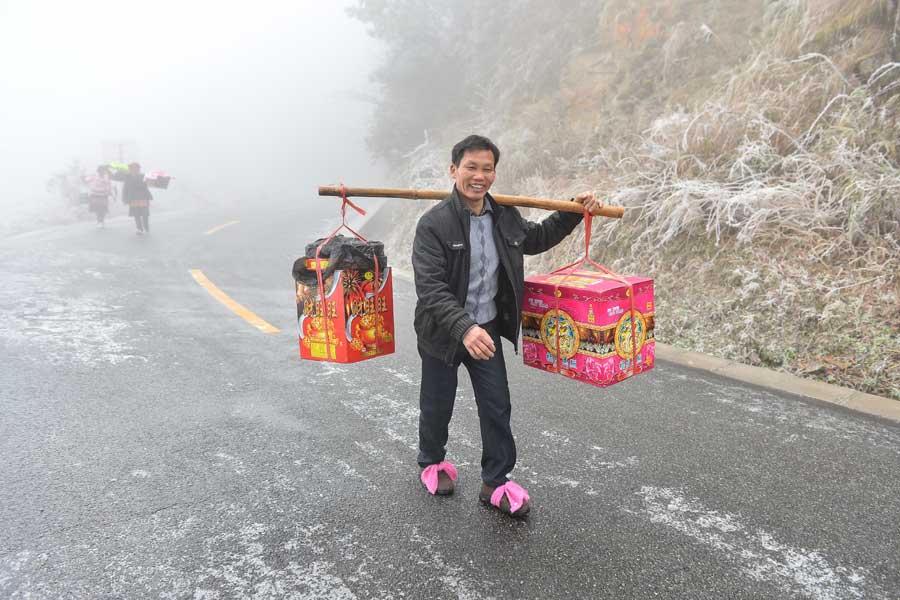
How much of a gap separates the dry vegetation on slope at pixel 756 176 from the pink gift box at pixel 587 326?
257 cm

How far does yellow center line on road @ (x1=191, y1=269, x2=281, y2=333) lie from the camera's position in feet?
20.4

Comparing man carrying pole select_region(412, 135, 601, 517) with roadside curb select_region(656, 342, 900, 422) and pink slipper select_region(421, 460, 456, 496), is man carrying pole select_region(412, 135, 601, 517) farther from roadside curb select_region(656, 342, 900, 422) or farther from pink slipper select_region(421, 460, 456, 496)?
roadside curb select_region(656, 342, 900, 422)

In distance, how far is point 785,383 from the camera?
445 cm

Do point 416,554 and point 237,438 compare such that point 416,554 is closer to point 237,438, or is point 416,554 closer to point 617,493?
point 617,493

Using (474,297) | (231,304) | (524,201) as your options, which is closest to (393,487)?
(474,297)

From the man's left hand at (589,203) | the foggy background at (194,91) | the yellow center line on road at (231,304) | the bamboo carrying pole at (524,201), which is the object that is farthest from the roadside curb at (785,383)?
the foggy background at (194,91)

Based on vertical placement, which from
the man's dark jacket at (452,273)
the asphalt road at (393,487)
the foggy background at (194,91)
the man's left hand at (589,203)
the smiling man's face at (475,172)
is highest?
the foggy background at (194,91)

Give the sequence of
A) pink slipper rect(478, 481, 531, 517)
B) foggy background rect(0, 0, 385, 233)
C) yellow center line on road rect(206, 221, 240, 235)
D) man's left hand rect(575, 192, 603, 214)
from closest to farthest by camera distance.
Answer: pink slipper rect(478, 481, 531, 517), man's left hand rect(575, 192, 603, 214), yellow center line on road rect(206, 221, 240, 235), foggy background rect(0, 0, 385, 233)

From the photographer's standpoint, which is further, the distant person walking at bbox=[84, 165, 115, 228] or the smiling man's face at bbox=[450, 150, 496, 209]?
the distant person walking at bbox=[84, 165, 115, 228]

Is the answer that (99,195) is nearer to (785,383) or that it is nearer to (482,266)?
(482,266)

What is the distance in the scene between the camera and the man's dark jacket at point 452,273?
262 centimetres

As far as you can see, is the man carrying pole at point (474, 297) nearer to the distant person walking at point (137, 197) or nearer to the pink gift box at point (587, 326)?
the pink gift box at point (587, 326)

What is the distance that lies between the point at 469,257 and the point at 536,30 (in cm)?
1384

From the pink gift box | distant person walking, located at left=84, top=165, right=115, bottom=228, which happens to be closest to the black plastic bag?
the pink gift box
